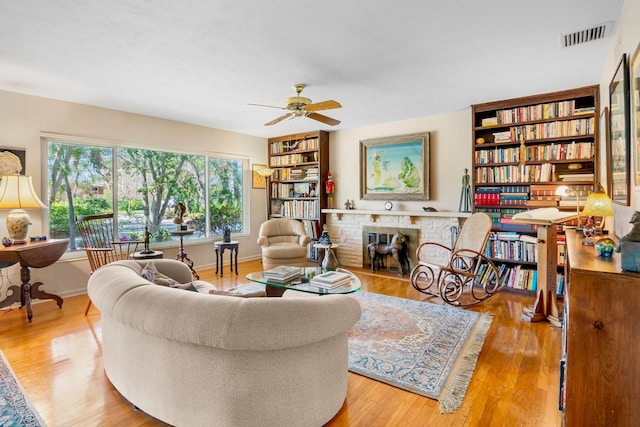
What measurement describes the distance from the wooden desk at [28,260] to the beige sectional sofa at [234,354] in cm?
223

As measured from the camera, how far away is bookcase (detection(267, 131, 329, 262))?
582 cm

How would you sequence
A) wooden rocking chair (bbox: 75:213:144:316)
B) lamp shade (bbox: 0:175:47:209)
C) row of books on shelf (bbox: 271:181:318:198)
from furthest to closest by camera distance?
row of books on shelf (bbox: 271:181:318:198) → wooden rocking chair (bbox: 75:213:144:316) → lamp shade (bbox: 0:175:47:209)

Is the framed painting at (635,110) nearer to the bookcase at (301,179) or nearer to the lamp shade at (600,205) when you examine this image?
the lamp shade at (600,205)

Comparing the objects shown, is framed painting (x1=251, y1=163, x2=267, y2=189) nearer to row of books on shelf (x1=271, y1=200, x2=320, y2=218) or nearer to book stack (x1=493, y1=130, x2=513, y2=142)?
row of books on shelf (x1=271, y1=200, x2=320, y2=218)

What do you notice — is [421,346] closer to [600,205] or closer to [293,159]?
[600,205]

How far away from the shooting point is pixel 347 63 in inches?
114

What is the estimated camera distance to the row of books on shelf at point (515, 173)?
3770mm

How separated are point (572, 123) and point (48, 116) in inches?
238

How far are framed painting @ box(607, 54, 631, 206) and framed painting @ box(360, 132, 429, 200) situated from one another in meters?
2.55

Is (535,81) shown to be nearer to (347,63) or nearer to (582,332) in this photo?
(347,63)

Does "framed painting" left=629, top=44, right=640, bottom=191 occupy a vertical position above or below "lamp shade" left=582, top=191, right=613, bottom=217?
above

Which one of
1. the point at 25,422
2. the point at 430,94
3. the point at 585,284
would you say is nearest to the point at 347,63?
the point at 430,94

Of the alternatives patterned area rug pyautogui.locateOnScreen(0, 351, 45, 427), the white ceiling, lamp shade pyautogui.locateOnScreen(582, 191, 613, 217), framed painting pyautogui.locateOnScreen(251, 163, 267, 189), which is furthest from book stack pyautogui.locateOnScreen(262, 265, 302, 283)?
framed painting pyautogui.locateOnScreen(251, 163, 267, 189)

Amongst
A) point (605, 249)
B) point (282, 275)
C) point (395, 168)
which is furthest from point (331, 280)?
point (395, 168)
